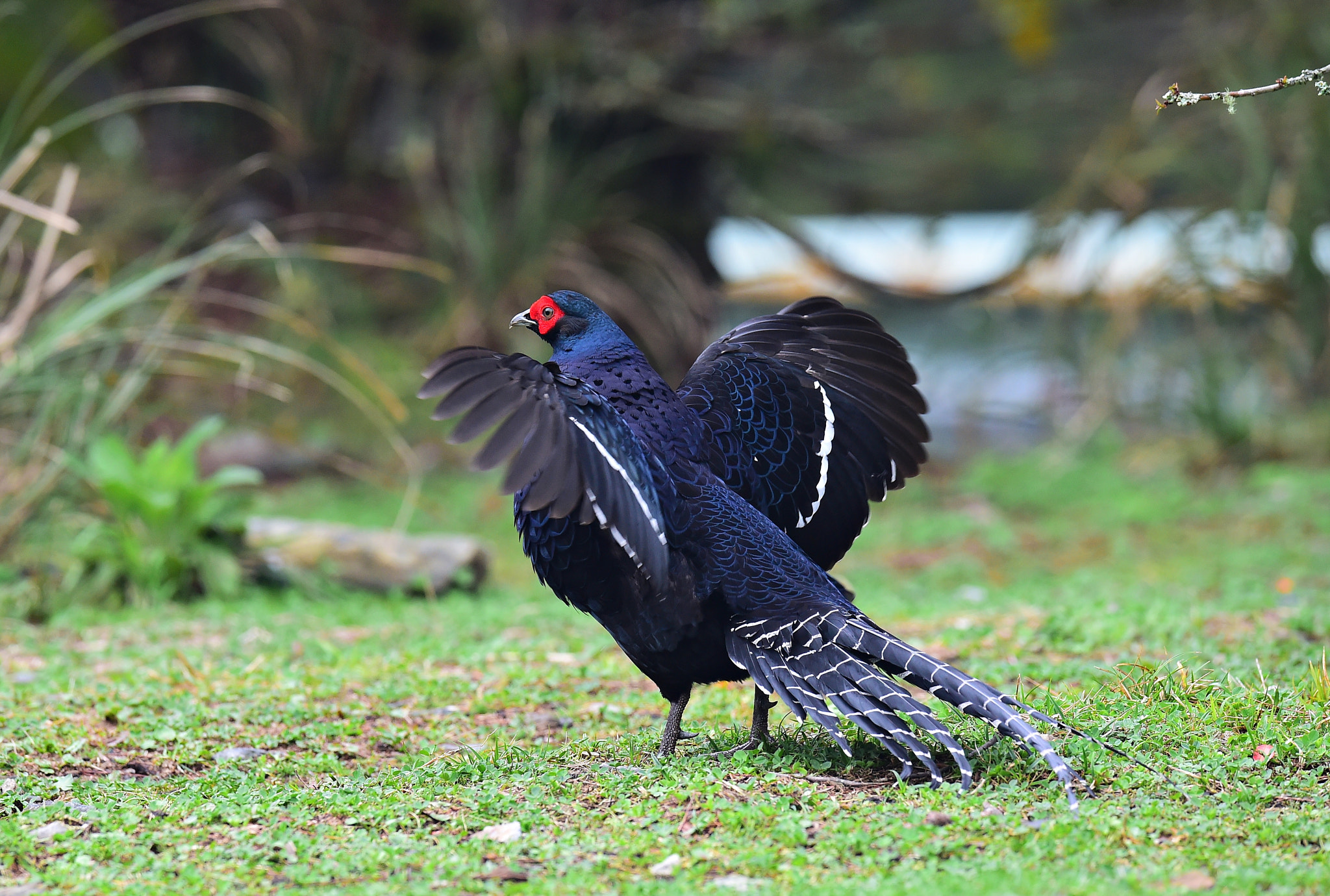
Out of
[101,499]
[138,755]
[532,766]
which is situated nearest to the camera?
[532,766]

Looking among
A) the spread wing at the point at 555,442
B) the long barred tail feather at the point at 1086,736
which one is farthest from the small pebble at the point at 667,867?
the long barred tail feather at the point at 1086,736

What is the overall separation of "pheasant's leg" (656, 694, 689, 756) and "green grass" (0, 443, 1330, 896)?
1.6 inches

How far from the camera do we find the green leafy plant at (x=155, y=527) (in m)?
5.42

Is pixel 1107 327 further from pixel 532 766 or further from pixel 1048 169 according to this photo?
pixel 532 766

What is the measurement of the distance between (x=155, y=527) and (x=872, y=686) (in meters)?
3.64

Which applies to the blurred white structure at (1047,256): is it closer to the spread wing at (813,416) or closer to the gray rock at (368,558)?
the gray rock at (368,558)

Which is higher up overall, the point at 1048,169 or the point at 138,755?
the point at 1048,169

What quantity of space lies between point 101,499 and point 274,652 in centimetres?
133

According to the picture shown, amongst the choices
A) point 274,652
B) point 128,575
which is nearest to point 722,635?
point 274,652

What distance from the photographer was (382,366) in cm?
844

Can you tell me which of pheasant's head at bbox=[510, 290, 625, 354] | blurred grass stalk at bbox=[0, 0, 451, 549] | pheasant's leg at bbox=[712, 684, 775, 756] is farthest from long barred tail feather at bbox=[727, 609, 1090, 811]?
blurred grass stalk at bbox=[0, 0, 451, 549]

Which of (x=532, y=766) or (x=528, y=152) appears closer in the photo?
(x=532, y=766)

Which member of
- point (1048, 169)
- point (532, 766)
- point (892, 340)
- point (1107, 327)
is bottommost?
point (532, 766)

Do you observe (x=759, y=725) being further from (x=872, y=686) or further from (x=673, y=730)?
(x=872, y=686)
